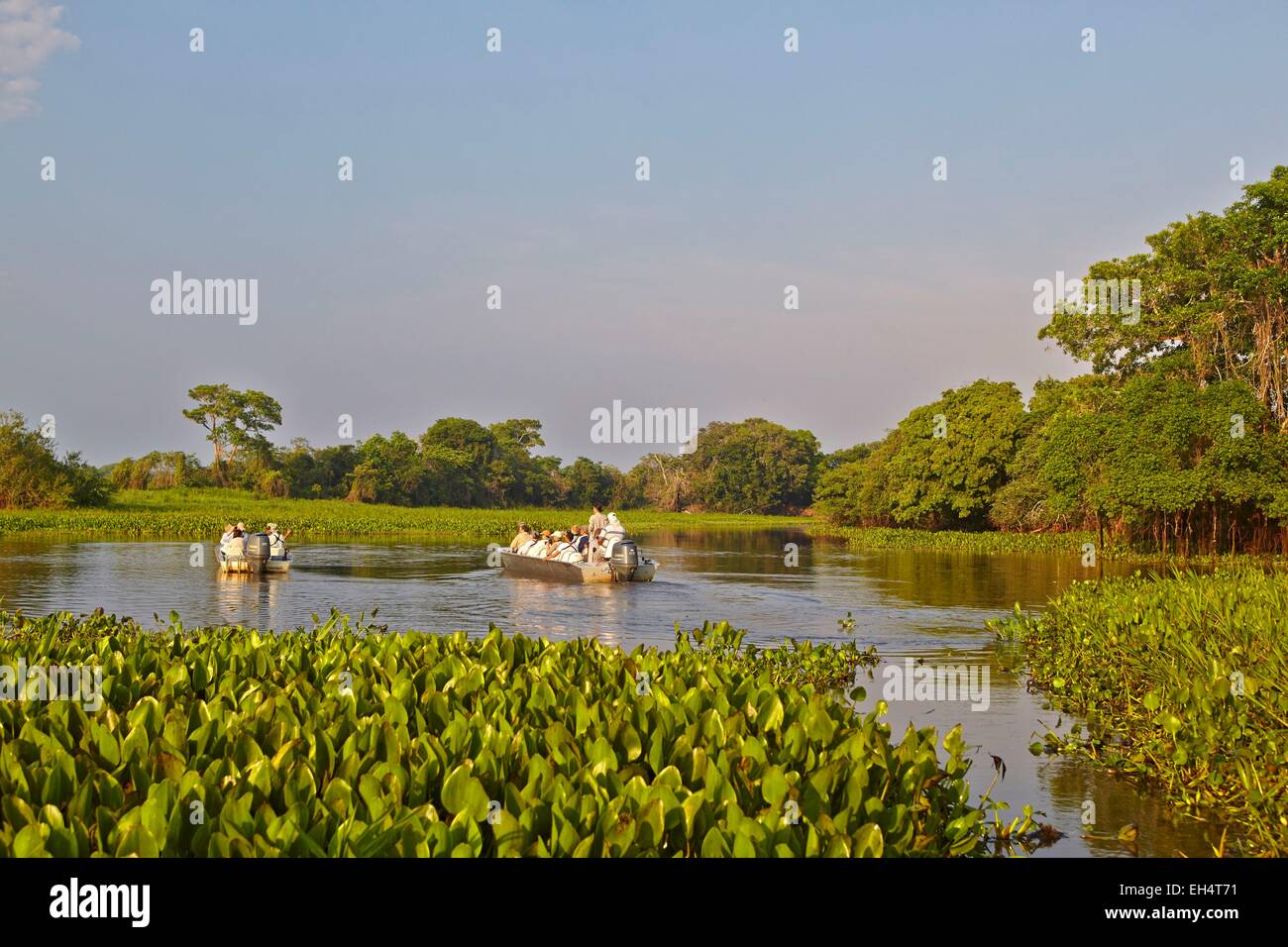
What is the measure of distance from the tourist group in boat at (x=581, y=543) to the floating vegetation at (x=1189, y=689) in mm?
11883

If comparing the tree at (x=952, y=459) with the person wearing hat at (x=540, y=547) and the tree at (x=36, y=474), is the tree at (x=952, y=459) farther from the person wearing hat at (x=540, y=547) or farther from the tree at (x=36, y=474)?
the tree at (x=36, y=474)

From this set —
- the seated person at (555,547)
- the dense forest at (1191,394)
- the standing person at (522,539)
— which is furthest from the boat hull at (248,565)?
the dense forest at (1191,394)

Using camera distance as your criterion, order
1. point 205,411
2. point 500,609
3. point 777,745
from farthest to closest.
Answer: point 205,411 → point 500,609 → point 777,745

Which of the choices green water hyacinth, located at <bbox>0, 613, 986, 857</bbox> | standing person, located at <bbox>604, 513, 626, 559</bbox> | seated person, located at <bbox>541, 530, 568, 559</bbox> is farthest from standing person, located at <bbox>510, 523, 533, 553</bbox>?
green water hyacinth, located at <bbox>0, 613, 986, 857</bbox>

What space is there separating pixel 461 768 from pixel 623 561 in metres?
20.0

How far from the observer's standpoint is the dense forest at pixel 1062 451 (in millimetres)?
30594

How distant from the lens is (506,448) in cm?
9138

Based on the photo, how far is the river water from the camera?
8.17 metres

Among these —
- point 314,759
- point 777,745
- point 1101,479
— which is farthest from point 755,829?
point 1101,479

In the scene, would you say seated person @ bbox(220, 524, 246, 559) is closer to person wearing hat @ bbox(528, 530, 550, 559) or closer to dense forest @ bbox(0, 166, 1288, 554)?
person wearing hat @ bbox(528, 530, 550, 559)

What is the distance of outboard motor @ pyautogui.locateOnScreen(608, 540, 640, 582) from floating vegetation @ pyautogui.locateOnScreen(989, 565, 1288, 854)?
11.6 metres

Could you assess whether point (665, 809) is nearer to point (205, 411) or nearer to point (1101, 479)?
point (1101, 479)

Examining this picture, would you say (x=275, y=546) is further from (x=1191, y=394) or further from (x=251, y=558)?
(x=1191, y=394)

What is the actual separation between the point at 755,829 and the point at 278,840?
5.79 ft
